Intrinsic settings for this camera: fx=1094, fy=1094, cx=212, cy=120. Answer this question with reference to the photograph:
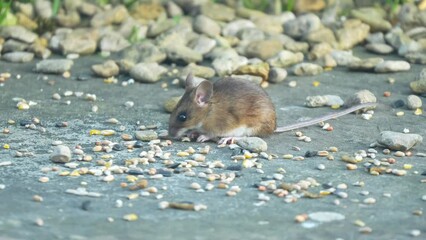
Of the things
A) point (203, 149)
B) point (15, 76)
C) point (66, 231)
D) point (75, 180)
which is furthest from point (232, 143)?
point (15, 76)

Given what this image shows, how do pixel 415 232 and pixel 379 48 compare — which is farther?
pixel 379 48

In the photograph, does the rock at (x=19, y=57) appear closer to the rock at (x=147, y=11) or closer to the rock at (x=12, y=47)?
the rock at (x=12, y=47)

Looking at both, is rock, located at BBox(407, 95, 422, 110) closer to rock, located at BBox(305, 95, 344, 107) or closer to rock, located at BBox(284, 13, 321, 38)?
rock, located at BBox(305, 95, 344, 107)

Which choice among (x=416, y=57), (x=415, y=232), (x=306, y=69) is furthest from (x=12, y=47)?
(x=415, y=232)

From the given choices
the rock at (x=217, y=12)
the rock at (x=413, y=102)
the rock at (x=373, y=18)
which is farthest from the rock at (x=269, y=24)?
the rock at (x=413, y=102)

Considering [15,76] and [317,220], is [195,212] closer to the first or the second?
[317,220]

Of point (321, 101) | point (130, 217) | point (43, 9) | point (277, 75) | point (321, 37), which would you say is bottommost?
point (130, 217)

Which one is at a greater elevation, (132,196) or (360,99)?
(360,99)

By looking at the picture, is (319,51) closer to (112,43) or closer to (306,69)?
(306,69)
